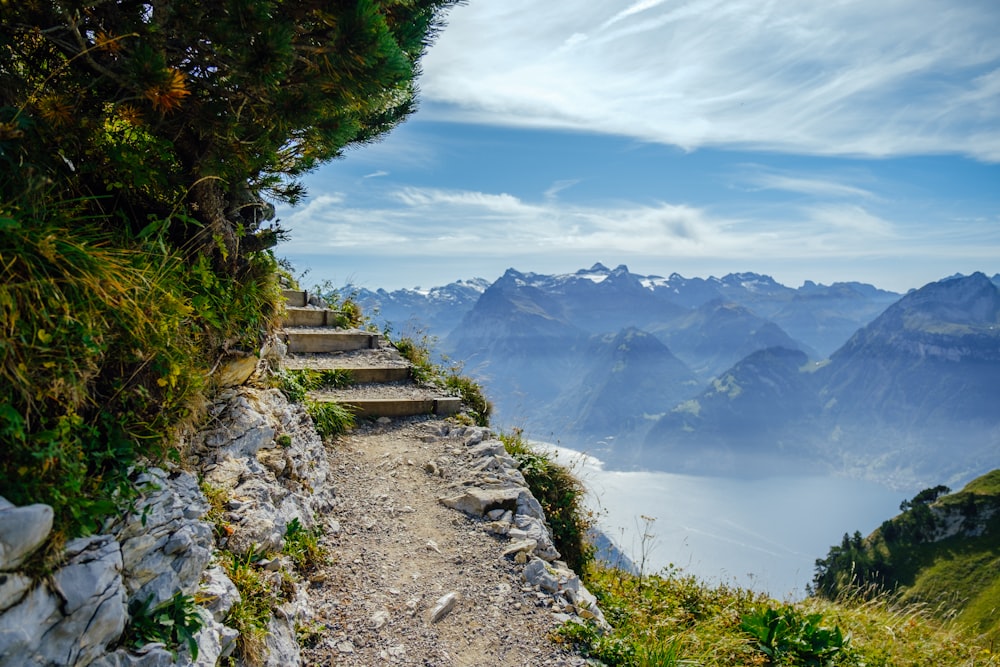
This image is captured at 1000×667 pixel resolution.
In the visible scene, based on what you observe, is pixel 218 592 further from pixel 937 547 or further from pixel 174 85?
pixel 937 547

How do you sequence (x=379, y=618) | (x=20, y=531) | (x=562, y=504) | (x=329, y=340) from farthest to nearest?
1. (x=329, y=340)
2. (x=562, y=504)
3. (x=379, y=618)
4. (x=20, y=531)

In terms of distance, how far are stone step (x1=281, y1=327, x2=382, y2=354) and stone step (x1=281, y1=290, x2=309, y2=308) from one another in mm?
1008

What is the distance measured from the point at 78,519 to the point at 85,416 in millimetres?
785

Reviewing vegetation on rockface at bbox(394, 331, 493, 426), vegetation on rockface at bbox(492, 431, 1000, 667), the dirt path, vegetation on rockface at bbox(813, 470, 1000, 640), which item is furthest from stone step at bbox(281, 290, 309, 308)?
vegetation on rockface at bbox(813, 470, 1000, 640)

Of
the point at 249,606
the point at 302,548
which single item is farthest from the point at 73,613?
the point at 302,548

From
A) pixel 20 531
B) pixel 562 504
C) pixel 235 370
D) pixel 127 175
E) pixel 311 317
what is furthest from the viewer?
pixel 311 317

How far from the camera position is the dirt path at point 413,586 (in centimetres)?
431

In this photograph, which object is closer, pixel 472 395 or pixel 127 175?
pixel 127 175

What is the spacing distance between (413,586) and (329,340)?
6.83 meters

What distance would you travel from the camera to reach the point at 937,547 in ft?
187

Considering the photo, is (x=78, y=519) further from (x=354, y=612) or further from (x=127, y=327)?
(x=354, y=612)

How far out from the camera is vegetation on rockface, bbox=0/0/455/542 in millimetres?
2857

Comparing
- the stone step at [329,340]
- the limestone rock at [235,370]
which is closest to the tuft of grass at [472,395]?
the stone step at [329,340]

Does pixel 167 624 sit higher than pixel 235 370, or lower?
lower
